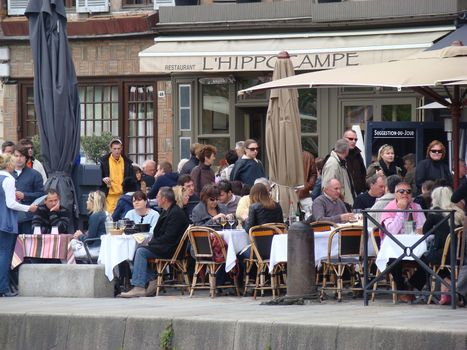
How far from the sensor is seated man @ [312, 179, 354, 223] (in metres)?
17.8

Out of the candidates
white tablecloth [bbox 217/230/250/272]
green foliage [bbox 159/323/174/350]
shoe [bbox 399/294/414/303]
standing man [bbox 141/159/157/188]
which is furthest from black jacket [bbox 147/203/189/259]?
standing man [bbox 141/159/157/188]

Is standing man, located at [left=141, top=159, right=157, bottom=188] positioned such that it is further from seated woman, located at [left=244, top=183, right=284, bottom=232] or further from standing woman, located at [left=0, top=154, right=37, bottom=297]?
seated woman, located at [left=244, top=183, right=284, bottom=232]

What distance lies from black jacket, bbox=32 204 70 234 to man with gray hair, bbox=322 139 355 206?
322cm

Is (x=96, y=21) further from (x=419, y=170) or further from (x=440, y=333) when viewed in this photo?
(x=440, y=333)

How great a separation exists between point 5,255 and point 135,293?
160 cm

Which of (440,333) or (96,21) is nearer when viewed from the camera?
(440,333)

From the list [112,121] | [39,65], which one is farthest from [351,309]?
[112,121]

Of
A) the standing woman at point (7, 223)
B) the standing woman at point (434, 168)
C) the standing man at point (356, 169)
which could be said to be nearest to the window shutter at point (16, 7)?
the standing man at point (356, 169)

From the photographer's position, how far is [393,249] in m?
16.0

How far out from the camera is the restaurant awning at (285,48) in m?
26.1

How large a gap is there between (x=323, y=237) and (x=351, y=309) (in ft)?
5.59

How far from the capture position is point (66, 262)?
18.7m

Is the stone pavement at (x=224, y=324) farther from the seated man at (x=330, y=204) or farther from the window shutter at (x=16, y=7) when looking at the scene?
the window shutter at (x=16, y=7)

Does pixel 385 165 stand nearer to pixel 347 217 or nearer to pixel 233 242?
pixel 347 217
